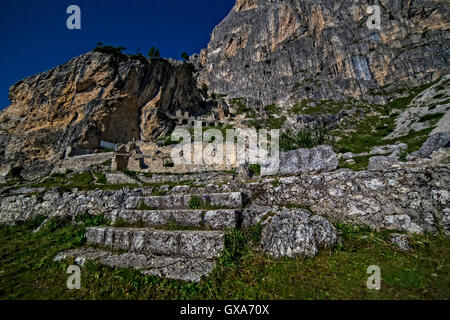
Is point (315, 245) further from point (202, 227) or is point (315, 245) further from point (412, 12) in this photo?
point (412, 12)

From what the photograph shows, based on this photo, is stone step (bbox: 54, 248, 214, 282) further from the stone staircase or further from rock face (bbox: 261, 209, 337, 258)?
rock face (bbox: 261, 209, 337, 258)

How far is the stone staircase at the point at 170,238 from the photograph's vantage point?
3.63m

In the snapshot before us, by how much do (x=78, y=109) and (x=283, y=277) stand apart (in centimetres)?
4526

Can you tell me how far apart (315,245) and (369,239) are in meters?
1.12

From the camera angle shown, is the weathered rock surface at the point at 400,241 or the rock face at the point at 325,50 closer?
the weathered rock surface at the point at 400,241

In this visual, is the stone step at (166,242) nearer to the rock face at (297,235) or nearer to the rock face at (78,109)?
the rock face at (297,235)

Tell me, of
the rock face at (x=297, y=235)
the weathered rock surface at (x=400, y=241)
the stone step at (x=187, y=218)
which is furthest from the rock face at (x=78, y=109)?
the weathered rock surface at (x=400, y=241)

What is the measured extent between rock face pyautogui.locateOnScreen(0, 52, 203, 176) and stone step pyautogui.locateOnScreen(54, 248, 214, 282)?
3391cm

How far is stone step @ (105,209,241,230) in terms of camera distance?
14.0ft

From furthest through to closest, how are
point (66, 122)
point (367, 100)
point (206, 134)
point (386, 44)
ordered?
point (386, 44), point (367, 100), point (206, 134), point (66, 122)

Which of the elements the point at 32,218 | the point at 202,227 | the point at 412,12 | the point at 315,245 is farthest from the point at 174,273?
the point at 412,12

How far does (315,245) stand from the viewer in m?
3.47

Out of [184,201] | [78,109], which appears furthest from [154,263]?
[78,109]

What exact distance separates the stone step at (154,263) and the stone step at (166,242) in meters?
0.14
